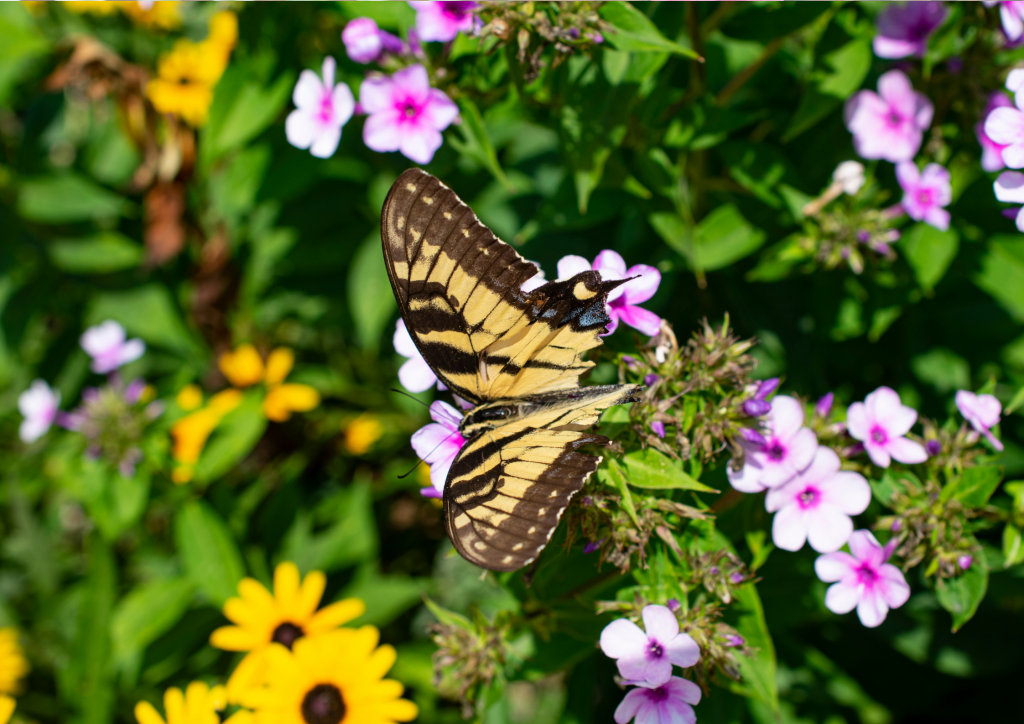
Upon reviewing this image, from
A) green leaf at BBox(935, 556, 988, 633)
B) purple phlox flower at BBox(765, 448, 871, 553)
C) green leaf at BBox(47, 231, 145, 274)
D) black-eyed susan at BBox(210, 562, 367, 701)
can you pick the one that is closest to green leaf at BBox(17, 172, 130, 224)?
green leaf at BBox(47, 231, 145, 274)

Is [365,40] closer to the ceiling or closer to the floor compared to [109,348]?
closer to the ceiling

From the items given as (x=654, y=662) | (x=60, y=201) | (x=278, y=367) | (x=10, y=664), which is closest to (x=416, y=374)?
(x=654, y=662)

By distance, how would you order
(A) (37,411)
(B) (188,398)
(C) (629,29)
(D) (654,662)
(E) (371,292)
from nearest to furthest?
(D) (654,662) → (C) (629,29) → (E) (371,292) → (A) (37,411) → (B) (188,398)

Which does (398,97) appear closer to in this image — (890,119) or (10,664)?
(890,119)

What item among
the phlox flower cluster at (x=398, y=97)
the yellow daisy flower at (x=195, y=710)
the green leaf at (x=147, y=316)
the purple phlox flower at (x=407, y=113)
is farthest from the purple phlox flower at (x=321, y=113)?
the yellow daisy flower at (x=195, y=710)

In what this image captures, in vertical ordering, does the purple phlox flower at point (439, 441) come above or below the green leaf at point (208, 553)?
above

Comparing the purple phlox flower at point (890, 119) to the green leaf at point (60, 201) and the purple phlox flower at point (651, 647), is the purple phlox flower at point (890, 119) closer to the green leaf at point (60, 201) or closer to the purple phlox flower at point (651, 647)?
the purple phlox flower at point (651, 647)

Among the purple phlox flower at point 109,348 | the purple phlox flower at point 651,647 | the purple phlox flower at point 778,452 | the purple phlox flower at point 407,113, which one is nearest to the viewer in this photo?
the purple phlox flower at point 651,647

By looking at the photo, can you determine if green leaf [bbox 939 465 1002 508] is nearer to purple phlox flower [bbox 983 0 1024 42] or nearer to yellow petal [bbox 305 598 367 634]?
purple phlox flower [bbox 983 0 1024 42]
